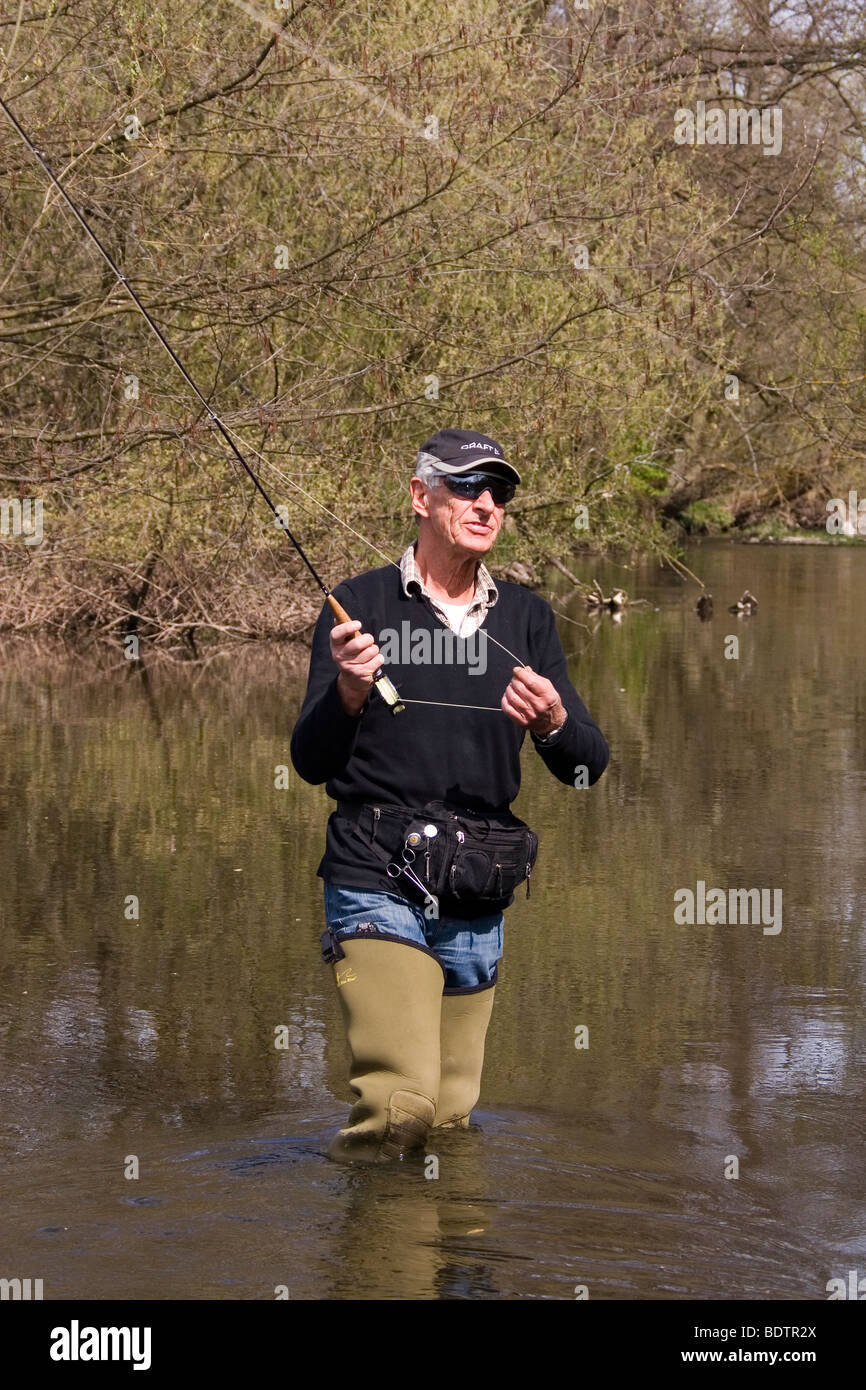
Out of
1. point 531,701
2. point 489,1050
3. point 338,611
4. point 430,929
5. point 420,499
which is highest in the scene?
point 420,499

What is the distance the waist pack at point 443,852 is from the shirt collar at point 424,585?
51 centimetres

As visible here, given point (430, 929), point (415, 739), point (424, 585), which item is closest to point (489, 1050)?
point (430, 929)

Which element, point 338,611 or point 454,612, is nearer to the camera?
point 338,611

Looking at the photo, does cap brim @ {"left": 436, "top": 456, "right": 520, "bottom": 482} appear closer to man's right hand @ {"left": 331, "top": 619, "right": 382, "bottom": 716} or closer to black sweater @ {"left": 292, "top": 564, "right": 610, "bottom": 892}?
black sweater @ {"left": 292, "top": 564, "right": 610, "bottom": 892}

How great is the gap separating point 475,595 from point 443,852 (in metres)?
0.66

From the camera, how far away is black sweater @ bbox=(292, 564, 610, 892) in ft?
16.4

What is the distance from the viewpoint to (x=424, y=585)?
5141mm

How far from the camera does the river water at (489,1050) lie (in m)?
4.79

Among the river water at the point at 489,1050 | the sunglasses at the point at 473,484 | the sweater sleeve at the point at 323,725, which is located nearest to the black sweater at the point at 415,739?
the sweater sleeve at the point at 323,725

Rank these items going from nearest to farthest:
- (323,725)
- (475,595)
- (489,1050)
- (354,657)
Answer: (354,657) < (323,725) < (475,595) < (489,1050)

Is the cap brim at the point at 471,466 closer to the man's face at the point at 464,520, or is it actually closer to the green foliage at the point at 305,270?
the man's face at the point at 464,520

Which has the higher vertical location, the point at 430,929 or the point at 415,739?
the point at 415,739

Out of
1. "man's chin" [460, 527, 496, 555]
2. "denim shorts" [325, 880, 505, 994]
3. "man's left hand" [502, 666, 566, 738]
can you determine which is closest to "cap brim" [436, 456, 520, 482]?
"man's chin" [460, 527, 496, 555]

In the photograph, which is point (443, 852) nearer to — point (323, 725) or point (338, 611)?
point (323, 725)
